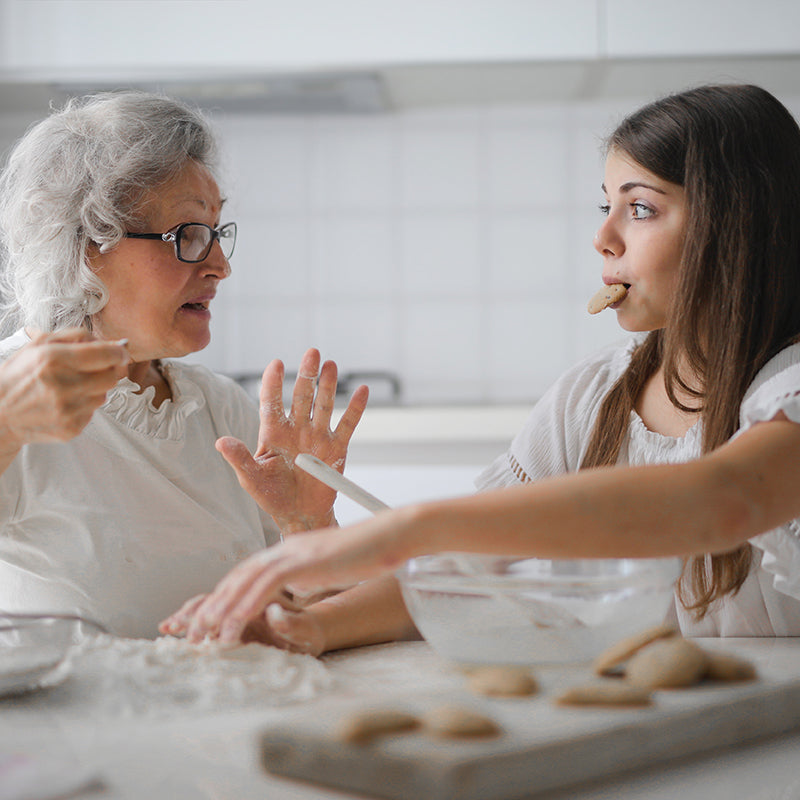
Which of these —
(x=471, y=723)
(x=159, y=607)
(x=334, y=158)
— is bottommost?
(x=159, y=607)

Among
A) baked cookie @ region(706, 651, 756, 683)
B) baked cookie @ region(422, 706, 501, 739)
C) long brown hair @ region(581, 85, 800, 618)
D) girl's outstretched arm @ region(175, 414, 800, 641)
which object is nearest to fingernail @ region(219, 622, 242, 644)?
girl's outstretched arm @ region(175, 414, 800, 641)

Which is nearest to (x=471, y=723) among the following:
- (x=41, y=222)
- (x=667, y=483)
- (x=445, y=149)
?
(x=667, y=483)

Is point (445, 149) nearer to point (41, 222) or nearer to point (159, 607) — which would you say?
point (41, 222)

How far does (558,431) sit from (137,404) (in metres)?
0.63

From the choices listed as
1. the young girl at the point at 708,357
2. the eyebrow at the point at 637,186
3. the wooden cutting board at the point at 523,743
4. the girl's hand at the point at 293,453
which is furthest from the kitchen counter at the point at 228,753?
the eyebrow at the point at 637,186

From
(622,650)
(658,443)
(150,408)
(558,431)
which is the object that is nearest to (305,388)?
(150,408)

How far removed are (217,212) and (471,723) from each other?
108 centimetres

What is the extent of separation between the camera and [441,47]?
275 centimetres

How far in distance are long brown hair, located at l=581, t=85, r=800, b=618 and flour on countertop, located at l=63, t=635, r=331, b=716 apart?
0.62 metres

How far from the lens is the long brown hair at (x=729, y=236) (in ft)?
3.78

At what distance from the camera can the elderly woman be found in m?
1.19

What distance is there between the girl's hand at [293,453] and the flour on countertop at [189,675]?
396 mm

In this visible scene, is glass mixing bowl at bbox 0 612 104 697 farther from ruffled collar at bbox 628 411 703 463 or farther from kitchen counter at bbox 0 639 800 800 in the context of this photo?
ruffled collar at bbox 628 411 703 463

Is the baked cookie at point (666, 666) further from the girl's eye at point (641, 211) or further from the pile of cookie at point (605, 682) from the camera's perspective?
the girl's eye at point (641, 211)
